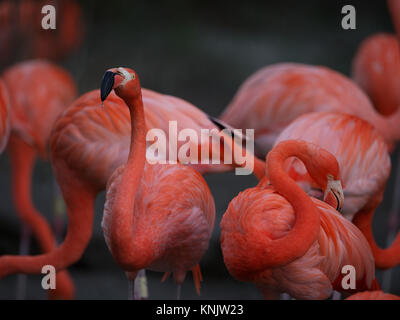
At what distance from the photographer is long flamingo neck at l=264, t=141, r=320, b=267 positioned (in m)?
1.49

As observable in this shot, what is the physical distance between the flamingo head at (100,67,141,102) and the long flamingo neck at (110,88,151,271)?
17mm

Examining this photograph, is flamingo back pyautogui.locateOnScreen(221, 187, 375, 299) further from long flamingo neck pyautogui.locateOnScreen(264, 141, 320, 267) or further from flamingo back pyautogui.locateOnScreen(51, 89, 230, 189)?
flamingo back pyautogui.locateOnScreen(51, 89, 230, 189)

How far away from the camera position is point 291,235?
4.92ft

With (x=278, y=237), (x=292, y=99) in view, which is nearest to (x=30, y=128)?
(x=292, y=99)

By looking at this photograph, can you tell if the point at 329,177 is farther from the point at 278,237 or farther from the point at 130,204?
the point at 130,204

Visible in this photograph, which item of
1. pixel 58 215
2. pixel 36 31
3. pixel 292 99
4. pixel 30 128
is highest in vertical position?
pixel 36 31

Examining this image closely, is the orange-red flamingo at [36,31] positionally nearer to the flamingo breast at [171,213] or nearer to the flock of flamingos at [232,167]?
Answer: the flock of flamingos at [232,167]

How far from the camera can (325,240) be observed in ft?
5.15

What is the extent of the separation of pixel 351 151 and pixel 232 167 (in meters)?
0.42

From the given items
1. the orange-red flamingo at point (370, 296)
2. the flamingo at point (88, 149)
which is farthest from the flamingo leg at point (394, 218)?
the flamingo at point (88, 149)

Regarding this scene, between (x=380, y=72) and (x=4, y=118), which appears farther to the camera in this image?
(x=380, y=72)

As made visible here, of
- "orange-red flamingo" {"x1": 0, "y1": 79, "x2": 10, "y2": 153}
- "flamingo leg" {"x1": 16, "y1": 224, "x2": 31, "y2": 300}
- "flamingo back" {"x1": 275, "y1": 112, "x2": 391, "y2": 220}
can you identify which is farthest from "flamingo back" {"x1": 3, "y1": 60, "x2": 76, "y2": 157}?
"flamingo back" {"x1": 275, "y1": 112, "x2": 391, "y2": 220}

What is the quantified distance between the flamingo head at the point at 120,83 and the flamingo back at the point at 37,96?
3.02 ft
